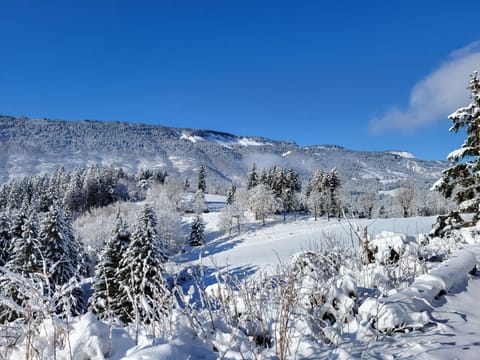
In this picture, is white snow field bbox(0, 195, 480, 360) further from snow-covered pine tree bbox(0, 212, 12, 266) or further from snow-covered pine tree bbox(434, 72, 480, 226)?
snow-covered pine tree bbox(0, 212, 12, 266)

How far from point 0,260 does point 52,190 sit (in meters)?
48.3

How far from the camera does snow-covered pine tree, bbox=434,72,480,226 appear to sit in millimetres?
10000

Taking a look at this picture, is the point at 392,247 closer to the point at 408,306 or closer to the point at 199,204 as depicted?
the point at 408,306

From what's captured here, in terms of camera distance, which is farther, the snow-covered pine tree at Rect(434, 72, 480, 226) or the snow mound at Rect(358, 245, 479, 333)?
the snow-covered pine tree at Rect(434, 72, 480, 226)

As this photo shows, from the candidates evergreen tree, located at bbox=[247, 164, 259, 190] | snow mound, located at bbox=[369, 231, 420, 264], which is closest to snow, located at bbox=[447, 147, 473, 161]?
snow mound, located at bbox=[369, 231, 420, 264]

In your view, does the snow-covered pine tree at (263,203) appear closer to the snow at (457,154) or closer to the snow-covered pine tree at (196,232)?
the snow-covered pine tree at (196,232)

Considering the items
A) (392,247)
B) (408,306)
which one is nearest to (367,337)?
(408,306)

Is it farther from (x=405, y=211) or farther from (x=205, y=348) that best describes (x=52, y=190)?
(x=205, y=348)

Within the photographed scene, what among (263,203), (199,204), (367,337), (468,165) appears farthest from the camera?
(199,204)

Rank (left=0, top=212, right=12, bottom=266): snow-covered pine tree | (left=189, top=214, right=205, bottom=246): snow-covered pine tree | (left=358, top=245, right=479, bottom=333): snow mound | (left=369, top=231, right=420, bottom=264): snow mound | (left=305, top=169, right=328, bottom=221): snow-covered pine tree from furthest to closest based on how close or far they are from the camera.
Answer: (left=305, top=169, right=328, bottom=221): snow-covered pine tree → (left=189, top=214, right=205, bottom=246): snow-covered pine tree → (left=0, top=212, right=12, bottom=266): snow-covered pine tree → (left=369, top=231, right=420, bottom=264): snow mound → (left=358, top=245, right=479, bottom=333): snow mound

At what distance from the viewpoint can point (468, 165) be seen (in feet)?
33.2

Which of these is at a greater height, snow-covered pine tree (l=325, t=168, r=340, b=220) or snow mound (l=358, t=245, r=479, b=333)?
snow-covered pine tree (l=325, t=168, r=340, b=220)

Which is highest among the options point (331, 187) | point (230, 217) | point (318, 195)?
point (331, 187)

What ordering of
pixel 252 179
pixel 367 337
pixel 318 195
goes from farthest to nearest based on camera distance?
pixel 252 179, pixel 318 195, pixel 367 337
